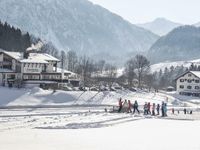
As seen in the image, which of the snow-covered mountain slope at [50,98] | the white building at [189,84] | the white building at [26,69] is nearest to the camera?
the snow-covered mountain slope at [50,98]

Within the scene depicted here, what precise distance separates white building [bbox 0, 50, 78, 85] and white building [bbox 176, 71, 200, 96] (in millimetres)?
38245

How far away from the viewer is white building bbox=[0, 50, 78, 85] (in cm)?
8400

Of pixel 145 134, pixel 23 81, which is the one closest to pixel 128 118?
pixel 145 134

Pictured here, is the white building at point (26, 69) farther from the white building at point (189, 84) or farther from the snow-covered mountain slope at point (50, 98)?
the white building at point (189, 84)

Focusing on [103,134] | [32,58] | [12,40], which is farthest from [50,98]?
[12,40]

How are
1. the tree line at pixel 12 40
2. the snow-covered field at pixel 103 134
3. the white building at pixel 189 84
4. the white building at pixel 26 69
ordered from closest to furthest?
the snow-covered field at pixel 103 134 → the white building at pixel 26 69 → the white building at pixel 189 84 → the tree line at pixel 12 40

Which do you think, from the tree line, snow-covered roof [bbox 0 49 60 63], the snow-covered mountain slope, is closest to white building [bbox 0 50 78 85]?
snow-covered roof [bbox 0 49 60 63]

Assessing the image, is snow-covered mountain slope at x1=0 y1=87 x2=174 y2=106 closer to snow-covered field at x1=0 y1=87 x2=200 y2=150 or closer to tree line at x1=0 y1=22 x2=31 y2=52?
snow-covered field at x1=0 y1=87 x2=200 y2=150

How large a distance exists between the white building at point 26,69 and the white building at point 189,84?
38.2 m

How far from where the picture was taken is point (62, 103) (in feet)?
220

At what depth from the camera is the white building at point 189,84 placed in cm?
11644

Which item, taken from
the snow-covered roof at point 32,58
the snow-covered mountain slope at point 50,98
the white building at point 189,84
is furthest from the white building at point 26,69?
the white building at point 189,84

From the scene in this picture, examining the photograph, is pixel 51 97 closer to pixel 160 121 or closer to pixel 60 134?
pixel 160 121

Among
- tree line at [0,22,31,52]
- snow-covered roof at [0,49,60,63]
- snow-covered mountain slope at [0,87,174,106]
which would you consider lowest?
snow-covered mountain slope at [0,87,174,106]
